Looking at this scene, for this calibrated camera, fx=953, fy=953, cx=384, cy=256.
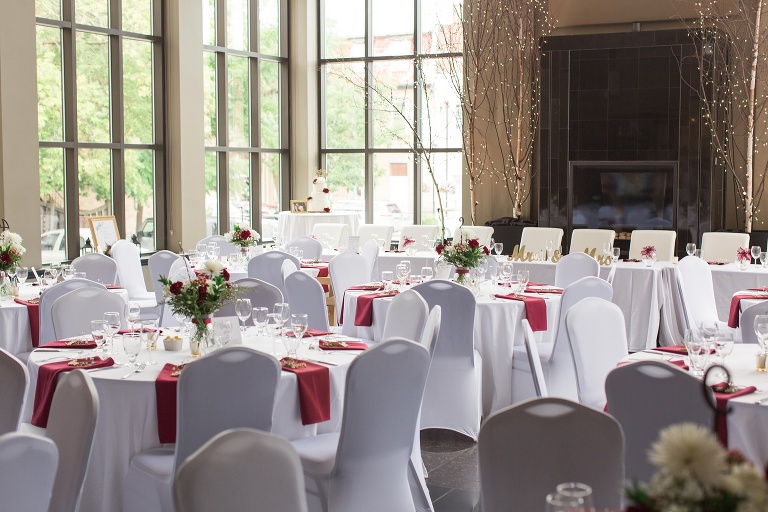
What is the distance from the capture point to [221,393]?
3627 mm

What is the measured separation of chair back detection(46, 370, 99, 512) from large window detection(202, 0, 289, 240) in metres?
9.14

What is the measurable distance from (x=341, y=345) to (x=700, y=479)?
11.3ft

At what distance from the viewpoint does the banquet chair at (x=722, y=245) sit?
9.51 meters

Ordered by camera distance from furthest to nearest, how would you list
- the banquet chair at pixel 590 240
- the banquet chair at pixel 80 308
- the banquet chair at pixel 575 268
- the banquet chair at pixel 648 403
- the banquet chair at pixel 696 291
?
1. the banquet chair at pixel 590 240
2. the banquet chair at pixel 575 268
3. the banquet chair at pixel 696 291
4. the banquet chair at pixel 80 308
5. the banquet chair at pixel 648 403

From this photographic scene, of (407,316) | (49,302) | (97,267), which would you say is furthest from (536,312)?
(97,267)

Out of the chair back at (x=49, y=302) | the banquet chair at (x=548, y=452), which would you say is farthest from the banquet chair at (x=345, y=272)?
the banquet chair at (x=548, y=452)

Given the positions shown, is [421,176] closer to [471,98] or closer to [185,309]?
[471,98]

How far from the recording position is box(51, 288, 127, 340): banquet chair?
17.8 feet

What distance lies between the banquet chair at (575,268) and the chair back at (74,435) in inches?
218

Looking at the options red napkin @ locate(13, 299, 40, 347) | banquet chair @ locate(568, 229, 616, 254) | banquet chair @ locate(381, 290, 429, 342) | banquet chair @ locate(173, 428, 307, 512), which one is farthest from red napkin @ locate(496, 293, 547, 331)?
banquet chair @ locate(173, 428, 307, 512)

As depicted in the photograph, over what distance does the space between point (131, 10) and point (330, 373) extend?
8.60 metres

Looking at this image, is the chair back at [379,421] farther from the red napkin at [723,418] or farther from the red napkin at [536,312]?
the red napkin at [536,312]

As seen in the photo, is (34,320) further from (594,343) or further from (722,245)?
(722,245)

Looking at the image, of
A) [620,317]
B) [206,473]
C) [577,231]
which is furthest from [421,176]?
[206,473]
